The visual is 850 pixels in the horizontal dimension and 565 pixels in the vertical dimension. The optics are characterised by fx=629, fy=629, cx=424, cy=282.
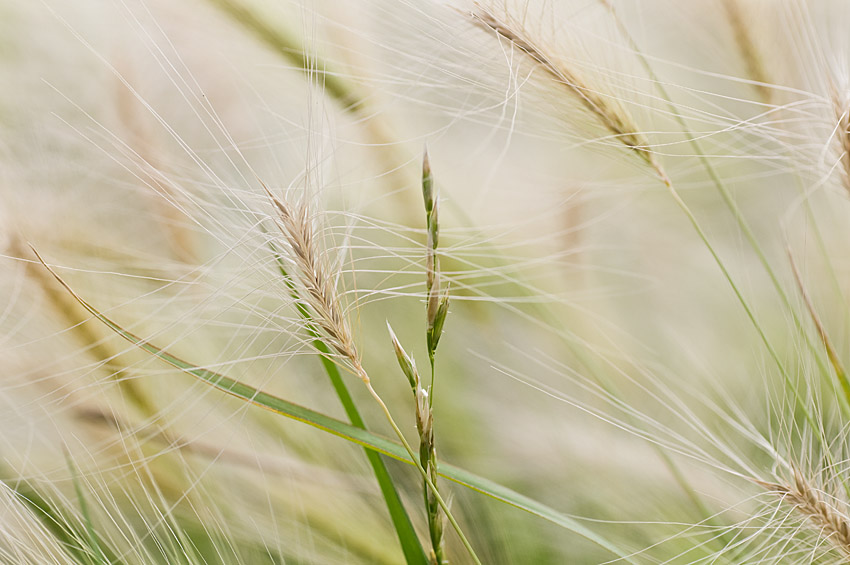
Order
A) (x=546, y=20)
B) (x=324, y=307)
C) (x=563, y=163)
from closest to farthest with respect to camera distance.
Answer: (x=324, y=307) → (x=546, y=20) → (x=563, y=163)

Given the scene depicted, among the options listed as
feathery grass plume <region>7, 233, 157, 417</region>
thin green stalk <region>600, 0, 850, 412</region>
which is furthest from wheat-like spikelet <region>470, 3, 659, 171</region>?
feathery grass plume <region>7, 233, 157, 417</region>

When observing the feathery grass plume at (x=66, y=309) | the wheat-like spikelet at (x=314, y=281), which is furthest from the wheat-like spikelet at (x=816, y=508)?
the feathery grass plume at (x=66, y=309)

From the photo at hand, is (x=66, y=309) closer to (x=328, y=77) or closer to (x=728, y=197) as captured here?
(x=328, y=77)

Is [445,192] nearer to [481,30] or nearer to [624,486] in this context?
[481,30]

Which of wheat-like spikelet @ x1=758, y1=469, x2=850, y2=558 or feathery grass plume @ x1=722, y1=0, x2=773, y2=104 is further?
feathery grass plume @ x1=722, y1=0, x2=773, y2=104

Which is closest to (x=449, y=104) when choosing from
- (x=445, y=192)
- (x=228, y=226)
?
(x=445, y=192)

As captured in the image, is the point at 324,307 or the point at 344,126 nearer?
the point at 324,307

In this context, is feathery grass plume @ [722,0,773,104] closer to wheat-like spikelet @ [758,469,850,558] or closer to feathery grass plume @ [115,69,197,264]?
wheat-like spikelet @ [758,469,850,558]
